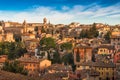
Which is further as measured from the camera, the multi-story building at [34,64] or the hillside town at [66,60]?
the multi-story building at [34,64]

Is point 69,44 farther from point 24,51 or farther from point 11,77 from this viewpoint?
point 11,77

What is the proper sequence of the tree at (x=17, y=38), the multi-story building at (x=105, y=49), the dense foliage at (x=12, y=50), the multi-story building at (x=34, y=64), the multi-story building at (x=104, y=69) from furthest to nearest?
1. the tree at (x=17, y=38)
2. the dense foliage at (x=12, y=50)
3. the multi-story building at (x=105, y=49)
4. the multi-story building at (x=34, y=64)
5. the multi-story building at (x=104, y=69)

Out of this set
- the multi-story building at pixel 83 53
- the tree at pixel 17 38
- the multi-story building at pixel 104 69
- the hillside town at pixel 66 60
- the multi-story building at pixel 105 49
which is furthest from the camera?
the tree at pixel 17 38

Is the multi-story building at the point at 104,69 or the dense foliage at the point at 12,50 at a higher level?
the dense foliage at the point at 12,50

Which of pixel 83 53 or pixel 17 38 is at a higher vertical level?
pixel 17 38

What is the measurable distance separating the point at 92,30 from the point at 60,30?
13243 millimetres

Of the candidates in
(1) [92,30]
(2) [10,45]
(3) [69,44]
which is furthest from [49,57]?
(1) [92,30]

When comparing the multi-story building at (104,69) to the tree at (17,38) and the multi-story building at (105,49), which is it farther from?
the tree at (17,38)

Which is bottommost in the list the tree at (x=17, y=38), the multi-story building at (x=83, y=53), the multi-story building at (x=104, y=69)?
the multi-story building at (x=104, y=69)

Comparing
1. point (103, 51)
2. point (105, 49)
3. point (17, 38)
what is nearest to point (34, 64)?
point (103, 51)

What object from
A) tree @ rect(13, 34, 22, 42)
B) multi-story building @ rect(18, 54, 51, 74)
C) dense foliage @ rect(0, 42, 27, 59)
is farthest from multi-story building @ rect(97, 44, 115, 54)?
tree @ rect(13, 34, 22, 42)

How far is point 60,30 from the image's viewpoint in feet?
188

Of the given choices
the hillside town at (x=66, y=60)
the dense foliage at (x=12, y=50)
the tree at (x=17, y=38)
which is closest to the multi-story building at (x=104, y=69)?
the hillside town at (x=66, y=60)

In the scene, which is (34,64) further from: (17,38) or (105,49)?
(17,38)
